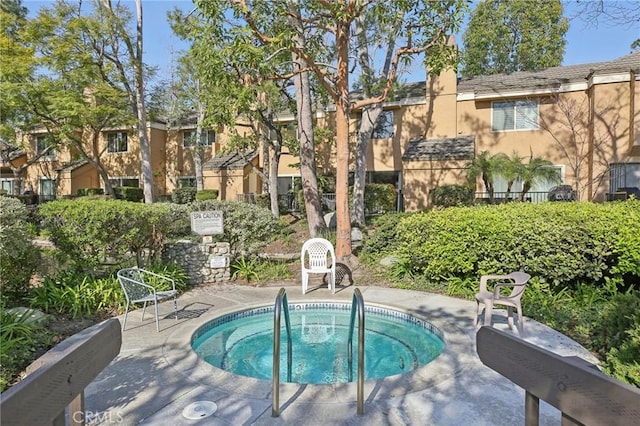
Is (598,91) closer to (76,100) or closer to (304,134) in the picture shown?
(304,134)

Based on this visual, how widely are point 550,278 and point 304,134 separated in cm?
768

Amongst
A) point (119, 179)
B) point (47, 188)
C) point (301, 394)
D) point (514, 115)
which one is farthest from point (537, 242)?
point (47, 188)

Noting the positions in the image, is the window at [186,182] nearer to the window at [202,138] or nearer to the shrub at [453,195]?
the window at [202,138]

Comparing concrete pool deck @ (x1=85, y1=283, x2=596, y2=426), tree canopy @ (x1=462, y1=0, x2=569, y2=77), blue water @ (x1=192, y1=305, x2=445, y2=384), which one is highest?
tree canopy @ (x1=462, y1=0, x2=569, y2=77)

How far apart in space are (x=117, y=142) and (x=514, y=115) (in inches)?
982

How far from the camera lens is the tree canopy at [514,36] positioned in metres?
27.0

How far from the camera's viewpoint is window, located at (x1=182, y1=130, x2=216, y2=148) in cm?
2558

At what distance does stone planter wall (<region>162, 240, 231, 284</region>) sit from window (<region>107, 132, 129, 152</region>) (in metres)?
21.9

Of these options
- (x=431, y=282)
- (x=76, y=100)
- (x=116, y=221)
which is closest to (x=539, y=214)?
(x=431, y=282)

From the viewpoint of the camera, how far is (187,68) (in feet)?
68.7

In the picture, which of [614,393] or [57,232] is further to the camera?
[57,232]

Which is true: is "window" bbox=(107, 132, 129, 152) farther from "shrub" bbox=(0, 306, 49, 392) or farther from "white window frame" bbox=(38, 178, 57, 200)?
"shrub" bbox=(0, 306, 49, 392)

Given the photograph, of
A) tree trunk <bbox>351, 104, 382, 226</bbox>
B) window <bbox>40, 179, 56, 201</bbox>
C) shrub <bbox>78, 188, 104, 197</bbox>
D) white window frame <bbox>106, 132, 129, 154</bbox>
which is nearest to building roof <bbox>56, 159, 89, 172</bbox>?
window <bbox>40, 179, 56, 201</bbox>

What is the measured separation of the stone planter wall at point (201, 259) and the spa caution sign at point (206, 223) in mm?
289
